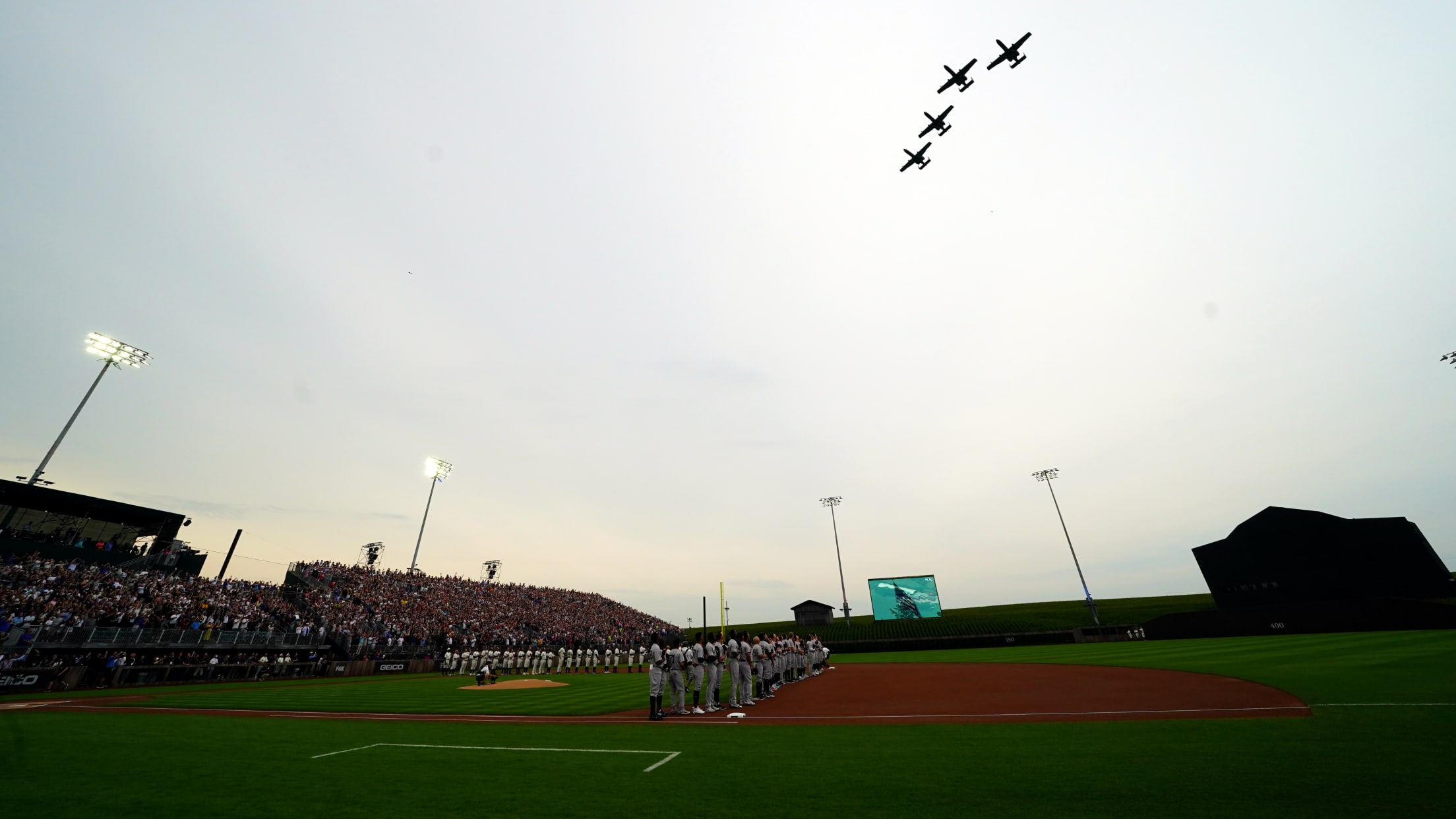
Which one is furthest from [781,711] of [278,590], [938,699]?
[278,590]

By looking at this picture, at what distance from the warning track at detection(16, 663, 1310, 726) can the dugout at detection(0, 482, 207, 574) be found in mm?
25973

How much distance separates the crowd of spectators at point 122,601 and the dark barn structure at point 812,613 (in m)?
51.5

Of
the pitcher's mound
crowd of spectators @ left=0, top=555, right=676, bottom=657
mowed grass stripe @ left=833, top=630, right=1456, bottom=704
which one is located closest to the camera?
mowed grass stripe @ left=833, top=630, right=1456, bottom=704

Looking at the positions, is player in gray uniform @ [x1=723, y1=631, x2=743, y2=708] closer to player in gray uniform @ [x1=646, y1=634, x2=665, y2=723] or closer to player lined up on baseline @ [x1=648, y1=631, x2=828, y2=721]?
player lined up on baseline @ [x1=648, y1=631, x2=828, y2=721]

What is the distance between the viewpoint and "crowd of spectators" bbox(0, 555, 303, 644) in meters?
27.3

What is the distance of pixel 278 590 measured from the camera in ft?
143

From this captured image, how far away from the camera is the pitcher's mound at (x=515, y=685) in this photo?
25778mm

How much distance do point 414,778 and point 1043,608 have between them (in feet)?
362

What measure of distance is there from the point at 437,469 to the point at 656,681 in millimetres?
57369

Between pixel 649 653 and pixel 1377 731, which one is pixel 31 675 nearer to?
pixel 649 653

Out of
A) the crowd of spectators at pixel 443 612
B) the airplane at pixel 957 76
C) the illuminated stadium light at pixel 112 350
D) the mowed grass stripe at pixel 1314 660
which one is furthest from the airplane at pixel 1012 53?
the illuminated stadium light at pixel 112 350

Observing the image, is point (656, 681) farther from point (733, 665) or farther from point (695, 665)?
point (733, 665)

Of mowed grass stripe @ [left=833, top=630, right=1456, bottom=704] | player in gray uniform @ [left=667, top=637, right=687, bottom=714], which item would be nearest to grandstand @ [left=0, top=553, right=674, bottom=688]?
player in gray uniform @ [left=667, top=637, right=687, bottom=714]

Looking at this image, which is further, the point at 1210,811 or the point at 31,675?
the point at 31,675
